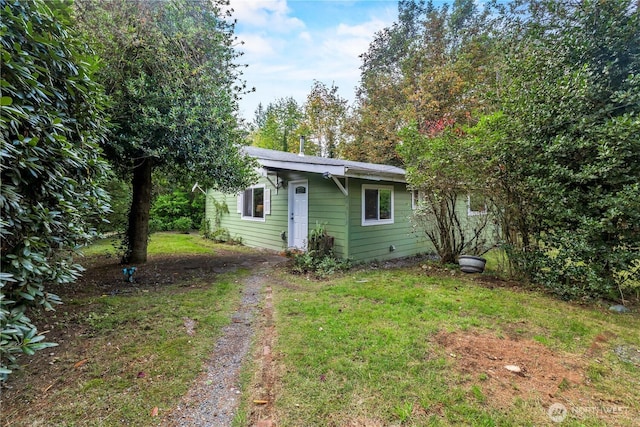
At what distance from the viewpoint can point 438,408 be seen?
2.05 meters

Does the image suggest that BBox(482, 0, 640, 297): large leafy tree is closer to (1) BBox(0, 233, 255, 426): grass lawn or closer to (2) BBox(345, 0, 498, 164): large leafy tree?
(1) BBox(0, 233, 255, 426): grass lawn

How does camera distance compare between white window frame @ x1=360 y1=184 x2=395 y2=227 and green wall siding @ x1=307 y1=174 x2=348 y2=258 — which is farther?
white window frame @ x1=360 y1=184 x2=395 y2=227

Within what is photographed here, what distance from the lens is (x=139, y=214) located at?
6152 mm

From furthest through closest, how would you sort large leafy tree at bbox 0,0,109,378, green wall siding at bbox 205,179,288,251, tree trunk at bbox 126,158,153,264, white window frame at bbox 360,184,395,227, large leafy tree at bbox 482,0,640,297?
1. green wall siding at bbox 205,179,288,251
2. white window frame at bbox 360,184,395,227
3. tree trunk at bbox 126,158,153,264
4. large leafy tree at bbox 482,0,640,297
5. large leafy tree at bbox 0,0,109,378

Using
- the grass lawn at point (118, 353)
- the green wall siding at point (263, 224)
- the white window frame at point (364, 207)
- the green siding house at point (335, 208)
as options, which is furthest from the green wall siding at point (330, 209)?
the grass lawn at point (118, 353)

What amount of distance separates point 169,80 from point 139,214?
296cm

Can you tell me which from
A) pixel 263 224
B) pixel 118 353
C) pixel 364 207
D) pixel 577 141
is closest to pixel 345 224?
pixel 364 207

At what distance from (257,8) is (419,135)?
4535mm

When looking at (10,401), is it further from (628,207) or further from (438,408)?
(628,207)

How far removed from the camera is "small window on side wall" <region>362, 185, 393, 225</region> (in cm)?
735
